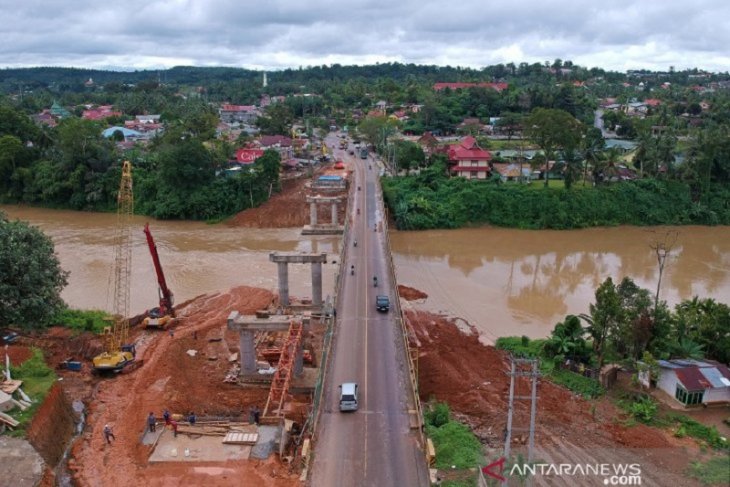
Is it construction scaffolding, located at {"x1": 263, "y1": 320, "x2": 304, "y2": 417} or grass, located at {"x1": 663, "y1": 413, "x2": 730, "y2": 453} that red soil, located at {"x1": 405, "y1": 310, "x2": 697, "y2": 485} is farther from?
construction scaffolding, located at {"x1": 263, "y1": 320, "x2": 304, "y2": 417}

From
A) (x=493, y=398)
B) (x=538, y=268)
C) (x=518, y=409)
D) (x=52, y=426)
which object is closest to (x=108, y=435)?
(x=52, y=426)

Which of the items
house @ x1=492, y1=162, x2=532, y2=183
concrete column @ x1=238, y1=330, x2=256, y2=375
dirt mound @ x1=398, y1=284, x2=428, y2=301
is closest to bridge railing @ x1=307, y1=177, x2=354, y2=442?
concrete column @ x1=238, y1=330, x2=256, y2=375

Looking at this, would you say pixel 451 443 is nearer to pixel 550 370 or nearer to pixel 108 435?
pixel 550 370

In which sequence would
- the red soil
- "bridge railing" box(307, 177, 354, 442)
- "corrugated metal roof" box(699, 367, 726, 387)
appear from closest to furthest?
"bridge railing" box(307, 177, 354, 442) < the red soil < "corrugated metal roof" box(699, 367, 726, 387)

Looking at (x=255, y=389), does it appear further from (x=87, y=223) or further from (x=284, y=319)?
(x=87, y=223)

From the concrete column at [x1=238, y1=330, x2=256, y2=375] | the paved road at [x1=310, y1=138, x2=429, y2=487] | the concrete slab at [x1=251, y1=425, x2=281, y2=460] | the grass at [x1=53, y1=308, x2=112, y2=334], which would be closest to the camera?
the paved road at [x1=310, y1=138, x2=429, y2=487]

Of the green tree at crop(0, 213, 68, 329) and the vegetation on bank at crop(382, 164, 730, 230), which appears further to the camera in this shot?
the vegetation on bank at crop(382, 164, 730, 230)

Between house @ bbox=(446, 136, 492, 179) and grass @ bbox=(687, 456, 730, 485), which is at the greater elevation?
house @ bbox=(446, 136, 492, 179)
